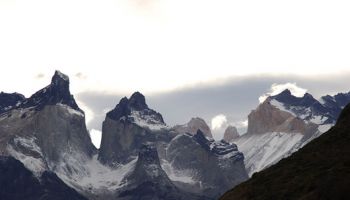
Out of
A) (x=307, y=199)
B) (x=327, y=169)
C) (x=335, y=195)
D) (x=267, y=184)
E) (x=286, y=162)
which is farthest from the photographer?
(x=286, y=162)

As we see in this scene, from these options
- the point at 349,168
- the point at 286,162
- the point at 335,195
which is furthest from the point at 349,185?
the point at 286,162

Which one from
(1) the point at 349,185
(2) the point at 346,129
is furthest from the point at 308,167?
(1) the point at 349,185

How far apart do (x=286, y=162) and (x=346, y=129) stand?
12.4m

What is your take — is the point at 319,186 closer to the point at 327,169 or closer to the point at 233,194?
the point at 327,169

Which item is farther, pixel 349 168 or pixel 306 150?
pixel 306 150

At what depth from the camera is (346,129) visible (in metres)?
154

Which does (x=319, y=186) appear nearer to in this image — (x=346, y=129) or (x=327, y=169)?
(x=327, y=169)

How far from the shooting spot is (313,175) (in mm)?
134375

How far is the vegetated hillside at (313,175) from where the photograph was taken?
117850 millimetres

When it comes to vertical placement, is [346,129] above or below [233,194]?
above

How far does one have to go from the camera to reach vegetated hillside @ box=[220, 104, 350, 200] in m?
118

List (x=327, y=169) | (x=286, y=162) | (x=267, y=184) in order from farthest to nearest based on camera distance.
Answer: (x=286, y=162)
(x=267, y=184)
(x=327, y=169)

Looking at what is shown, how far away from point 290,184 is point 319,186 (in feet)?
55.5

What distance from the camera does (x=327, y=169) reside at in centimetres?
13400
